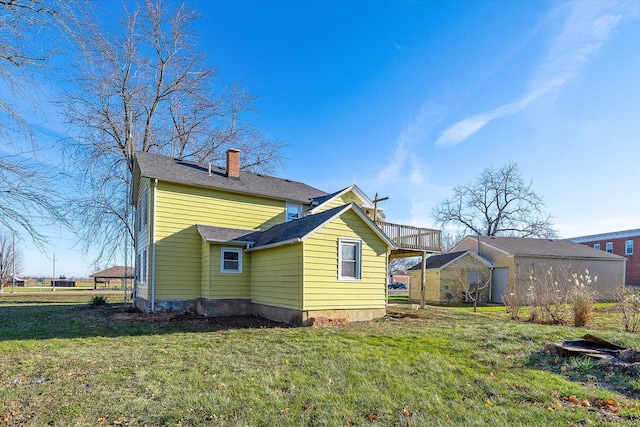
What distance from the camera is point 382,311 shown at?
12766 mm

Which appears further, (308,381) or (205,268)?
(205,268)

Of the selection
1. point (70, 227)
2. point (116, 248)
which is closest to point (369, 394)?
point (70, 227)

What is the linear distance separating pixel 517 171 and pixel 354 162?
30017 millimetres

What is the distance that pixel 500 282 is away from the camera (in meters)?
25.7

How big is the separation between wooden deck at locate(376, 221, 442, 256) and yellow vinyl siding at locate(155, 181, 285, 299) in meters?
6.78

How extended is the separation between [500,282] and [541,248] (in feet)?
14.9

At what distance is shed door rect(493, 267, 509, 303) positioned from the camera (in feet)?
82.6

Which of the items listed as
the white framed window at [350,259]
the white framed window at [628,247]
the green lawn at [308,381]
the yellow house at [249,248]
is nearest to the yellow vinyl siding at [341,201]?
the yellow house at [249,248]

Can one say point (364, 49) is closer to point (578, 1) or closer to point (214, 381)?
point (578, 1)

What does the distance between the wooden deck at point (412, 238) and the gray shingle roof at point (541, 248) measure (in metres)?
11.1

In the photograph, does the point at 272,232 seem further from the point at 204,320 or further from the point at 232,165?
the point at 232,165

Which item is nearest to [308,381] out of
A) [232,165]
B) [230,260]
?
[230,260]

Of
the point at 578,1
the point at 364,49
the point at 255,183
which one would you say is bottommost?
the point at 255,183

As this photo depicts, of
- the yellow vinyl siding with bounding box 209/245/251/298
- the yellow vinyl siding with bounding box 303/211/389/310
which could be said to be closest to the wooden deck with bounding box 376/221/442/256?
the yellow vinyl siding with bounding box 303/211/389/310
